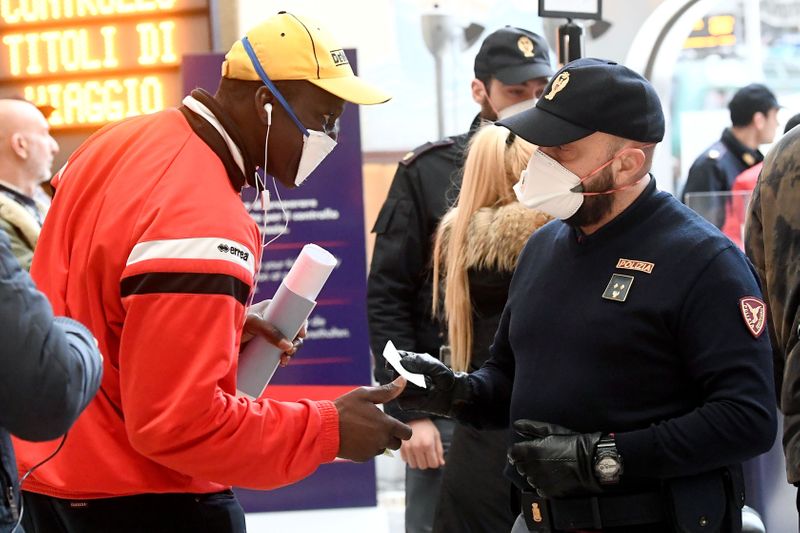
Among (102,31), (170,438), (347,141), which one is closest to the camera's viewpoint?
(170,438)

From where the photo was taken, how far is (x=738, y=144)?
6.55m

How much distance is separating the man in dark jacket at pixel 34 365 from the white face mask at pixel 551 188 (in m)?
1.11

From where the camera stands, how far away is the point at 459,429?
3053 millimetres

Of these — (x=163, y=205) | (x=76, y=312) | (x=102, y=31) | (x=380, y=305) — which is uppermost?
(x=102, y=31)

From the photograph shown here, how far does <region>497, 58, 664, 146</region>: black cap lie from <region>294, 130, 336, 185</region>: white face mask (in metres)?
0.41

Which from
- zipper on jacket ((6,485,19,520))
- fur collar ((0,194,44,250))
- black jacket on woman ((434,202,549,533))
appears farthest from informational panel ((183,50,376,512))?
zipper on jacket ((6,485,19,520))

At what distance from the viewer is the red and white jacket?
186 centimetres

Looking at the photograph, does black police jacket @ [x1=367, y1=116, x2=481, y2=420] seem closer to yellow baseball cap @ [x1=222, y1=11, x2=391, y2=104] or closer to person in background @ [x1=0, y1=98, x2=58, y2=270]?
yellow baseball cap @ [x1=222, y1=11, x2=391, y2=104]

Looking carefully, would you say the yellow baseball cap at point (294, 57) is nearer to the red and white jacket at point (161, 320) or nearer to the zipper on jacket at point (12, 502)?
the red and white jacket at point (161, 320)

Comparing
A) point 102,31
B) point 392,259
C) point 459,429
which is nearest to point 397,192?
point 392,259

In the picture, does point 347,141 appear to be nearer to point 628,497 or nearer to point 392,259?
point 392,259

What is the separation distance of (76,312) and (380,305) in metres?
1.60

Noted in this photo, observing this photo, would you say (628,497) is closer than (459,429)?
Yes

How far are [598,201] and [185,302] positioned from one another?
93 cm
